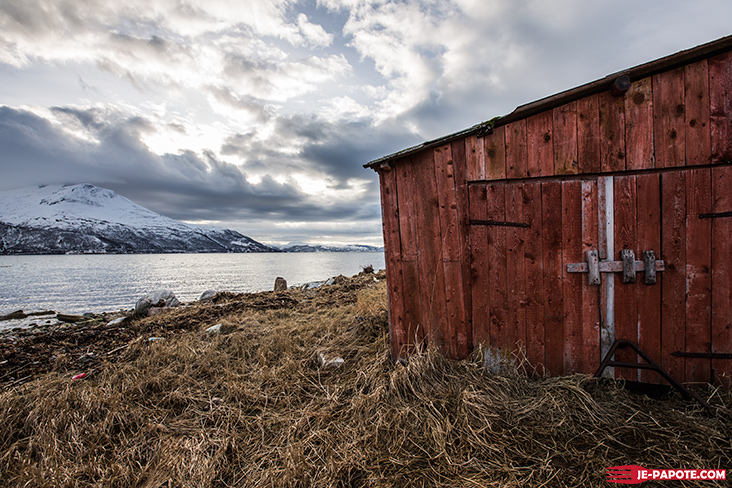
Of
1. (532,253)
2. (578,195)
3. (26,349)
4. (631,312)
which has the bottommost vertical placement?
(26,349)

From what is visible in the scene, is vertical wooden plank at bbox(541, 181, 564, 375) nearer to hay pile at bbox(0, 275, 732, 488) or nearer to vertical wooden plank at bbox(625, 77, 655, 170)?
hay pile at bbox(0, 275, 732, 488)

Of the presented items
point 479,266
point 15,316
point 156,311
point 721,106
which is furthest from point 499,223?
point 15,316

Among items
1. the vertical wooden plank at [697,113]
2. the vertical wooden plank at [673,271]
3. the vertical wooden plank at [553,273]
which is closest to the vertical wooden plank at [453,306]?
the vertical wooden plank at [553,273]

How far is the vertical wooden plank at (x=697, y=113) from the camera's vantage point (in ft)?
9.98

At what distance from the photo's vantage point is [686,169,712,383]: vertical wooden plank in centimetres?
306

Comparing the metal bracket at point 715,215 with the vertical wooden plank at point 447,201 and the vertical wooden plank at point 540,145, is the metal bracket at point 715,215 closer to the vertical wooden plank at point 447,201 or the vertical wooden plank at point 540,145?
the vertical wooden plank at point 540,145

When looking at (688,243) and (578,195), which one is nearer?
(688,243)

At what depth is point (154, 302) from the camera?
1238cm

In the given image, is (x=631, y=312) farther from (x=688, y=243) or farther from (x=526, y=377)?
(x=526, y=377)

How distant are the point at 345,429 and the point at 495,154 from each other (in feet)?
11.1

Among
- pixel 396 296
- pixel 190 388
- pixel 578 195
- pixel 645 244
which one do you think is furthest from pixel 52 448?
pixel 645 244

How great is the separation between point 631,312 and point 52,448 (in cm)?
582

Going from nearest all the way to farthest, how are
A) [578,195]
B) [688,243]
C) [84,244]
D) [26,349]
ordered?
1. [688,243]
2. [578,195]
3. [26,349]
4. [84,244]

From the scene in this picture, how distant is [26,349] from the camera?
6281 millimetres
